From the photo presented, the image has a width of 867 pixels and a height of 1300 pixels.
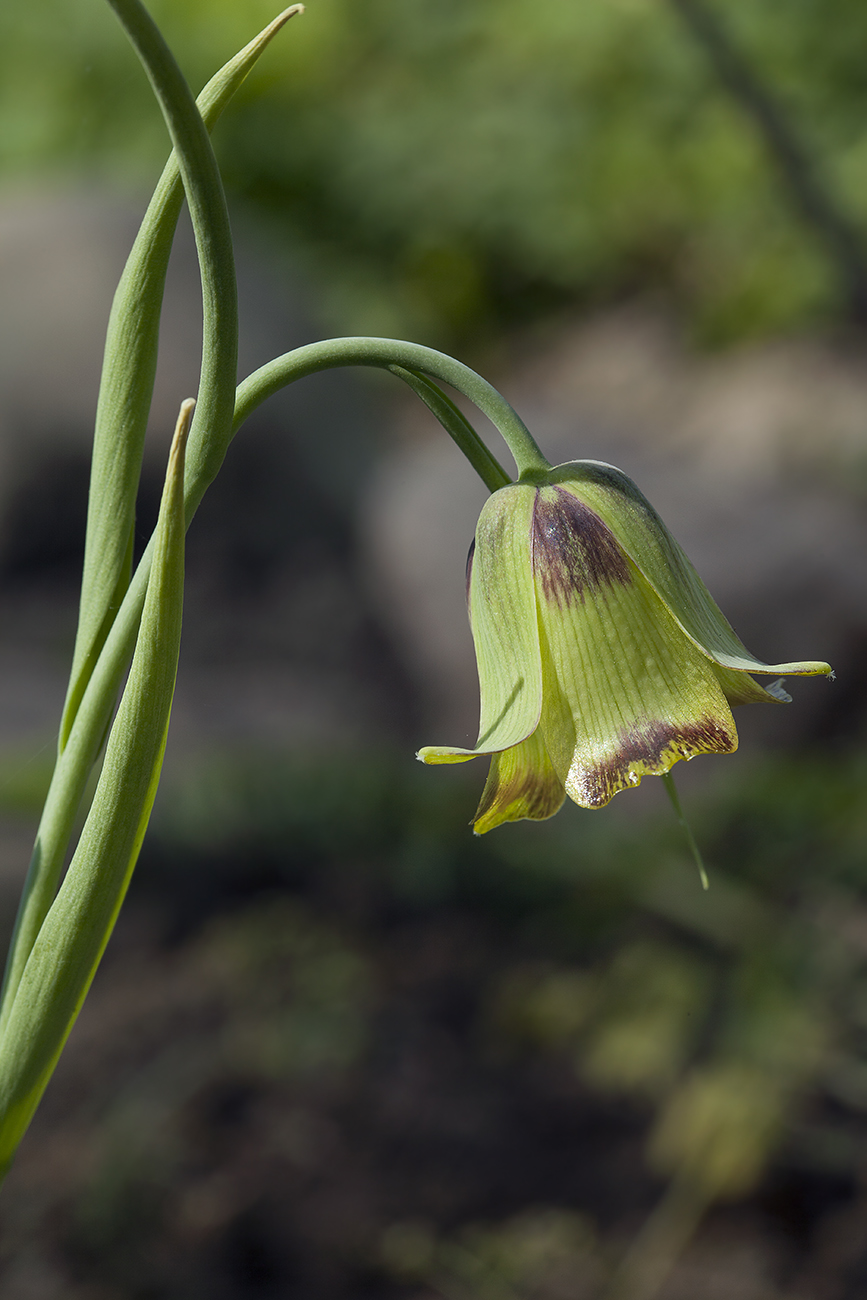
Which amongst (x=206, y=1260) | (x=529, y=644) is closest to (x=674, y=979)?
(x=206, y=1260)

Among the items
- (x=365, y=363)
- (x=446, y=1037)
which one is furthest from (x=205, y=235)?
(x=446, y=1037)

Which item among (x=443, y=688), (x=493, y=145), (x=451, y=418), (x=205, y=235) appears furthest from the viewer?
(x=493, y=145)

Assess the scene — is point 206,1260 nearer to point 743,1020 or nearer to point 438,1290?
point 438,1290

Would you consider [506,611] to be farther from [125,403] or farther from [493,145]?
[493,145]

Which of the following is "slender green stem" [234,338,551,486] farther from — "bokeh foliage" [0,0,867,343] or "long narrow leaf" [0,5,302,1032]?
"bokeh foliage" [0,0,867,343]

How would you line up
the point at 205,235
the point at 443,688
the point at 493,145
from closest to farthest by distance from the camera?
the point at 205,235 → the point at 443,688 → the point at 493,145

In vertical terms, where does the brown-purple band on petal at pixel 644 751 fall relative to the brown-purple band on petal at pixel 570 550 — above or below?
below

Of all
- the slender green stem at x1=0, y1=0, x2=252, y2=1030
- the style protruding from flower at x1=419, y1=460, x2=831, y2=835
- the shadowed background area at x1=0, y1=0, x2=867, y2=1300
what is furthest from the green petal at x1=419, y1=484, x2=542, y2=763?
the shadowed background area at x1=0, y1=0, x2=867, y2=1300

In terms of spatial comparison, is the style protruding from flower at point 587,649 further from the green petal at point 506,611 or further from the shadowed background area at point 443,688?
the shadowed background area at point 443,688

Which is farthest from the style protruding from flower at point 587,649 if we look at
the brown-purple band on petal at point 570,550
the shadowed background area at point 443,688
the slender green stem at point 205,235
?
the shadowed background area at point 443,688
